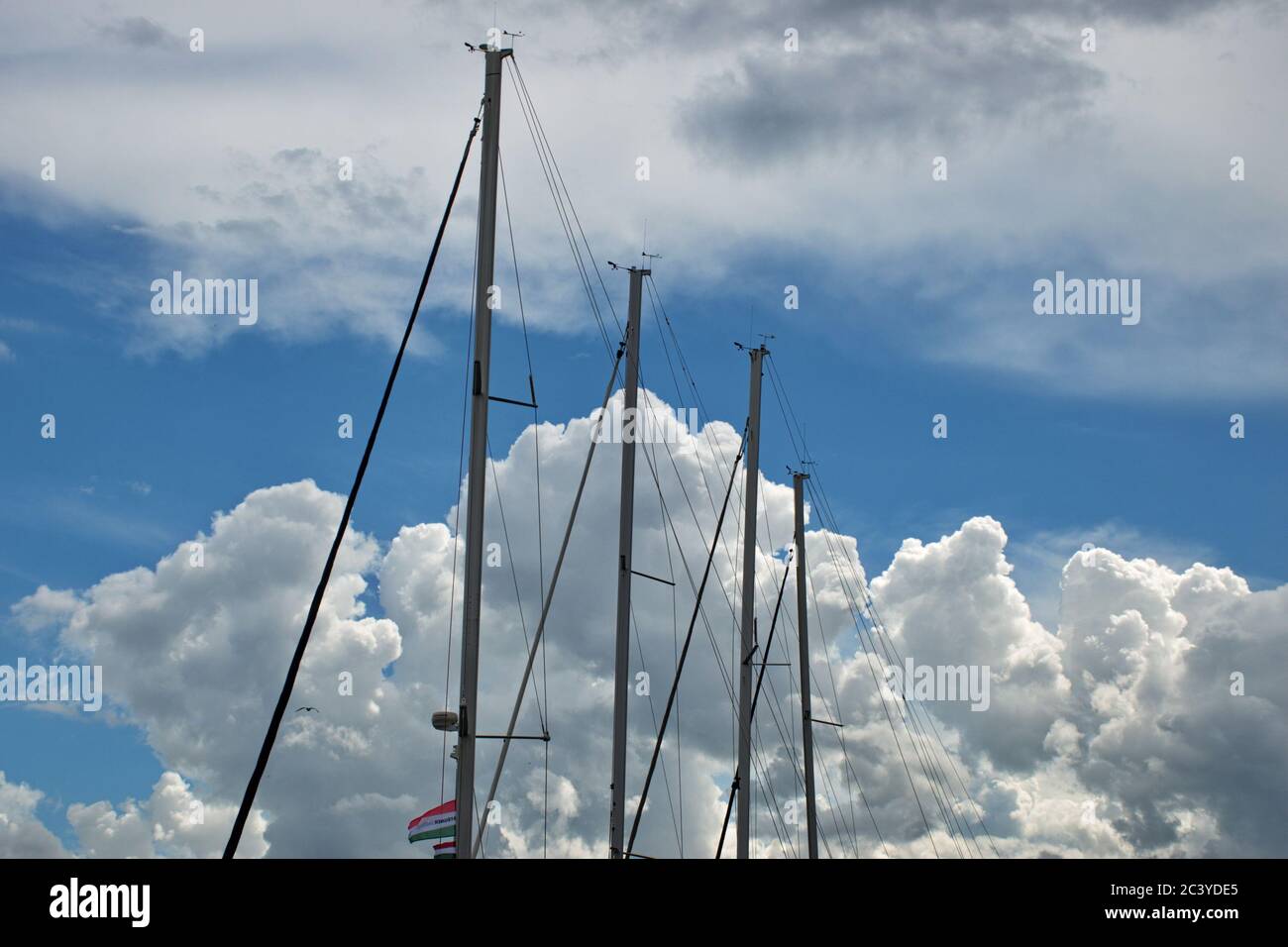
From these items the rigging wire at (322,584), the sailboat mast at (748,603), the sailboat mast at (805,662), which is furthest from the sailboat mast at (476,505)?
the sailboat mast at (805,662)

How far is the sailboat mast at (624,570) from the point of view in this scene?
4116 cm

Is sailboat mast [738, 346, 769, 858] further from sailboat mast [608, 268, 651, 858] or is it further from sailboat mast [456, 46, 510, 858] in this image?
sailboat mast [456, 46, 510, 858]

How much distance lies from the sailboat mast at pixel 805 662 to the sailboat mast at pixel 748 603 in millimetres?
7504

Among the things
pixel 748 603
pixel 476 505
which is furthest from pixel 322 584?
pixel 748 603

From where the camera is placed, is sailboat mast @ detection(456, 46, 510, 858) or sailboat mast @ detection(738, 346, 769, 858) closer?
sailboat mast @ detection(456, 46, 510, 858)

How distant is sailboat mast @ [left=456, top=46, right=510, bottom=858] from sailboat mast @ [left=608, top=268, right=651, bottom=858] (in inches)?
435

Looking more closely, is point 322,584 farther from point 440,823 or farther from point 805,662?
point 805,662

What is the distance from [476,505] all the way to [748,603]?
21268mm

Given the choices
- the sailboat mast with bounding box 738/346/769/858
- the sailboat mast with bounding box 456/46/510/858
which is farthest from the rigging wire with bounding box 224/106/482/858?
the sailboat mast with bounding box 738/346/769/858

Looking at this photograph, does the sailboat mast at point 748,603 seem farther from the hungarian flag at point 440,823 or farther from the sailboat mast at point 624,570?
the hungarian flag at point 440,823

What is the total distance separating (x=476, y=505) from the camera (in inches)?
1230

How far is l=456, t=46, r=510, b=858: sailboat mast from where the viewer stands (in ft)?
100
